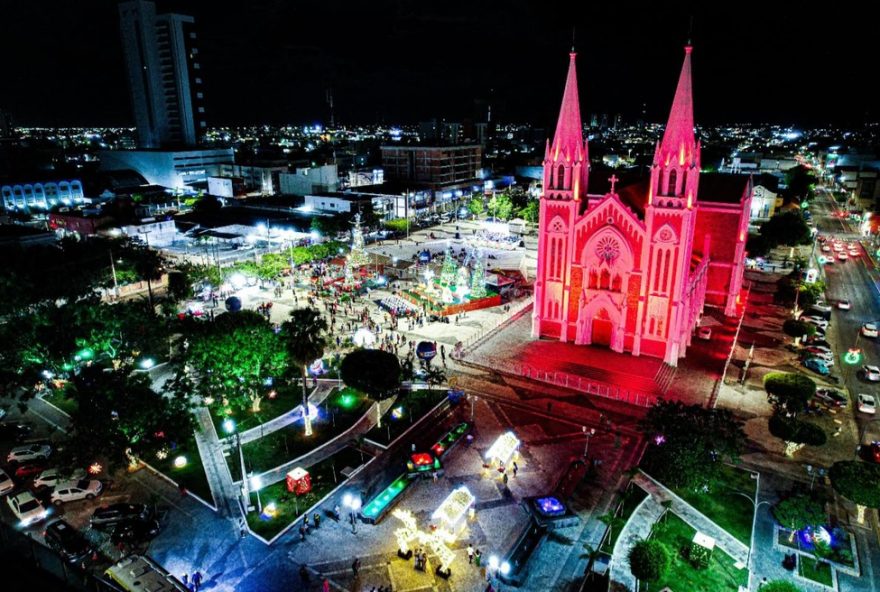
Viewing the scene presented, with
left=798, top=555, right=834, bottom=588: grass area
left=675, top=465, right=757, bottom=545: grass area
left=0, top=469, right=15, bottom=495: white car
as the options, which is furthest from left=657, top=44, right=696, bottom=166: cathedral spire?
left=0, top=469, right=15, bottom=495: white car

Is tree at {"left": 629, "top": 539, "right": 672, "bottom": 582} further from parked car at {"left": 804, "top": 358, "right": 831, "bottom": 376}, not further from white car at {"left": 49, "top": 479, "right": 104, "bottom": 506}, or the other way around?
parked car at {"left": 804, "top": 358, "right": 831, "bottom": 376}

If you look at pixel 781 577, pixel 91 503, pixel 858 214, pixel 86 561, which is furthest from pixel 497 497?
pixel 858 214

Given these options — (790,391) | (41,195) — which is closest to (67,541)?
(790,391)

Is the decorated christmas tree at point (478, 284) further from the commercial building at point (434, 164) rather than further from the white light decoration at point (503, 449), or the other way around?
the commercial building at point (434, 164)

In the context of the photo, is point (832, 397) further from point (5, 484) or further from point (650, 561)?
point (5, 484)

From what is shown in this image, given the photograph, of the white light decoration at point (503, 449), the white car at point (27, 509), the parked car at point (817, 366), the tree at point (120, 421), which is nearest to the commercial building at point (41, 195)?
the tree at point (120, 421)

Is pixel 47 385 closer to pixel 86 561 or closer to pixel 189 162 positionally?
pixel 86 561
